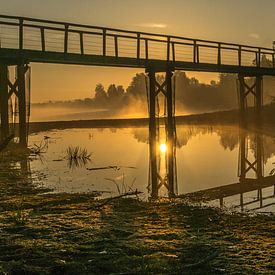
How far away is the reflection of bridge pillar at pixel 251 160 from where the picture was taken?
16.4 m

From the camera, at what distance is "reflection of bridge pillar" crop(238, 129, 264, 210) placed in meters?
16.4

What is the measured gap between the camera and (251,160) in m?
20.8

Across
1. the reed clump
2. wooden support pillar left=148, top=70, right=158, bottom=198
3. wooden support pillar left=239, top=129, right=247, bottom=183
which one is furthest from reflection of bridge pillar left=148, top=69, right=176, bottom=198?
the reed clump

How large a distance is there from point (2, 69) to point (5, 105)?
1.55 metres

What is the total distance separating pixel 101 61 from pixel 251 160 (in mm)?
8416

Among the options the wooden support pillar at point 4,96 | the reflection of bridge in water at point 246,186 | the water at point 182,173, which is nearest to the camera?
the reflection of bridge in water at point 246,186

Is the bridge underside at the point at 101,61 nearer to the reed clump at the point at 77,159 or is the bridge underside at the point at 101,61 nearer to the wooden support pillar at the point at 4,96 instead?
the wooden support pillar at the point at 4,96

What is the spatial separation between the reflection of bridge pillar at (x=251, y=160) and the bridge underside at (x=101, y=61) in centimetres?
492

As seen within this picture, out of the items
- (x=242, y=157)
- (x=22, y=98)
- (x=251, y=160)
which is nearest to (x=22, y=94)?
(x=22, y=98)

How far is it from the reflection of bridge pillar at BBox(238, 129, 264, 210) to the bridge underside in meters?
4.92

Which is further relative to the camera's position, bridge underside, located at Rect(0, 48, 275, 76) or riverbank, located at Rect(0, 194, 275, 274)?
bridge underside, located at Rect(0, 48, 275, 76)

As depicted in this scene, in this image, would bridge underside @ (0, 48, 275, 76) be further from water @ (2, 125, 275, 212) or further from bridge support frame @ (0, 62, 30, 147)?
water @ (2, 125, 275, 212)

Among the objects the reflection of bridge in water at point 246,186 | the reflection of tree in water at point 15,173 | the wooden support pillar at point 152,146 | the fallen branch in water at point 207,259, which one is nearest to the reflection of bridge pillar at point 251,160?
the reflection of bridge in water at point 246,186

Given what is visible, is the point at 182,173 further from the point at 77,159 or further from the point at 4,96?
the point at 4,96
